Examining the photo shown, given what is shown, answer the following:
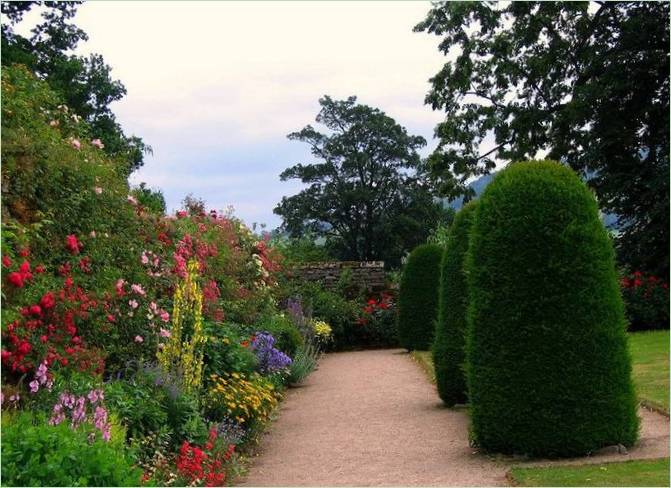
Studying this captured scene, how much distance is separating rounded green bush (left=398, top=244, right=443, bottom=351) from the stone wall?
4.85 m

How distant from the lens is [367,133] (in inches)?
1818

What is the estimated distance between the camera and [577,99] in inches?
847

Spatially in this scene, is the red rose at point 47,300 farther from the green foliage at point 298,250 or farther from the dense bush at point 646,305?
the green foliage at point 298,250

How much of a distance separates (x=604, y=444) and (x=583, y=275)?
141 cm

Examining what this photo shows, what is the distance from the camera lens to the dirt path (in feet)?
20.9

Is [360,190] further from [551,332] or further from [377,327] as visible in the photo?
[551,332]

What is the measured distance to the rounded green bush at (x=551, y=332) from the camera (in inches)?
259

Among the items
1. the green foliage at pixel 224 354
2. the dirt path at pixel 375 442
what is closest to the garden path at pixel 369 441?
the dirt path at pixel 375 442

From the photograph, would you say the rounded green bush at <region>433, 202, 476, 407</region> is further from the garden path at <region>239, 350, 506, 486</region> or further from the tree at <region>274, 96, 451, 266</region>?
the tree at <region>274, 96, 451, 266</region>

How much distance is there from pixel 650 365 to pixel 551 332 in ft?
20.8

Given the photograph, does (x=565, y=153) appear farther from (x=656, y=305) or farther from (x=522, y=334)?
(x=522, y=334)

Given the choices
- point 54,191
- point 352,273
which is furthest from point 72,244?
point 352,273

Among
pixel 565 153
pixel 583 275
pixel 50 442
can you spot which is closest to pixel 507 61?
pixel 565 153

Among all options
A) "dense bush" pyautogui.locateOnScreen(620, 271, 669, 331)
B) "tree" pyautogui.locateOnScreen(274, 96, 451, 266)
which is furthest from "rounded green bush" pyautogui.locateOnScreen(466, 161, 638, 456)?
"tree" pyautogui.locateOnScreen(274, 96, 451, 266)
